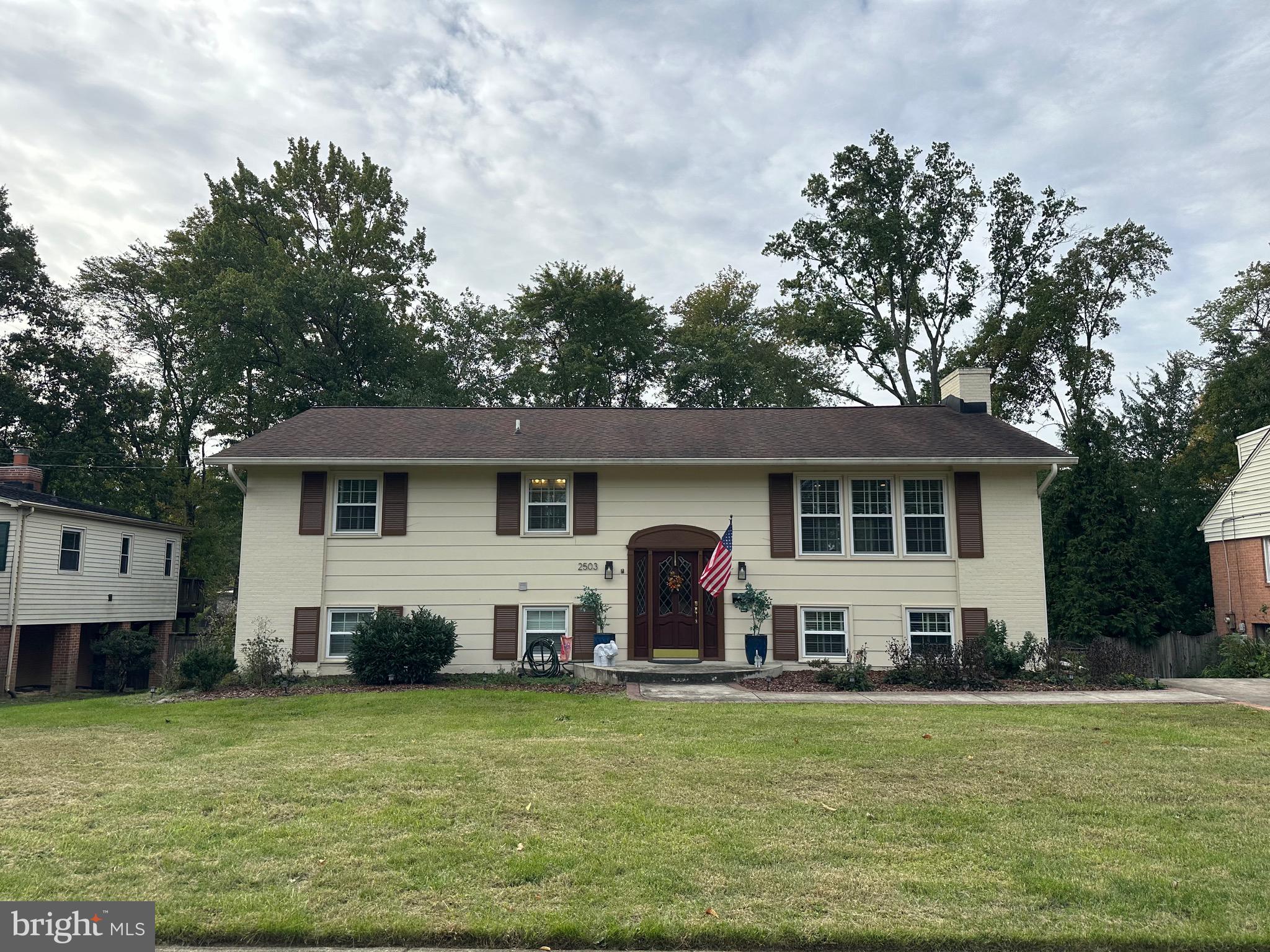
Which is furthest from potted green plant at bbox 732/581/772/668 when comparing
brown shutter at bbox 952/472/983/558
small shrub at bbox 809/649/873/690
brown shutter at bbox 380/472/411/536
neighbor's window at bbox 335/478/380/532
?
neighbor's window at bbox 335/478/380/532

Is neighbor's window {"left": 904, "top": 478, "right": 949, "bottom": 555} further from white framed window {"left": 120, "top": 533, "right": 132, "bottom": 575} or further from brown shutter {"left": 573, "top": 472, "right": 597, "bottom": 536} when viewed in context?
white framed window {"left": 120, "top": 533, "right": 132, "bottom": 575}

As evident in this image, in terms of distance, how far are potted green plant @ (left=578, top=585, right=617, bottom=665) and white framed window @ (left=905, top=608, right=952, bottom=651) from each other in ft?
19.0

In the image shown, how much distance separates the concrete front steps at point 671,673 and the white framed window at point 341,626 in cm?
443

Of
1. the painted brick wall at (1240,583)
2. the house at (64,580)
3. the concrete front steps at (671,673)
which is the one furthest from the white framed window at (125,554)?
the painted brick wall at (1240,583)

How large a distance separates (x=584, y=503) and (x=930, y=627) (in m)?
7.19

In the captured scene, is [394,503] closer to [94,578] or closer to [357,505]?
[357,505]

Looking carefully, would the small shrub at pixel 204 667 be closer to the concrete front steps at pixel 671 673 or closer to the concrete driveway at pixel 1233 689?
the concrete front steps at pixel 671 673

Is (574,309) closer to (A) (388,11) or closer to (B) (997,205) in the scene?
(B) (997,205)

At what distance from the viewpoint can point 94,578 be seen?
21250mm

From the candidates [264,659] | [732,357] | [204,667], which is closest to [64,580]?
[204,667]

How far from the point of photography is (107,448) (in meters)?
31.1

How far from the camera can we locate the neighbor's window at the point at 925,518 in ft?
49.9

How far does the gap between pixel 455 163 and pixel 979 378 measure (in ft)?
43.3

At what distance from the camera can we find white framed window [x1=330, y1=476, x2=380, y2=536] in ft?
50.0
